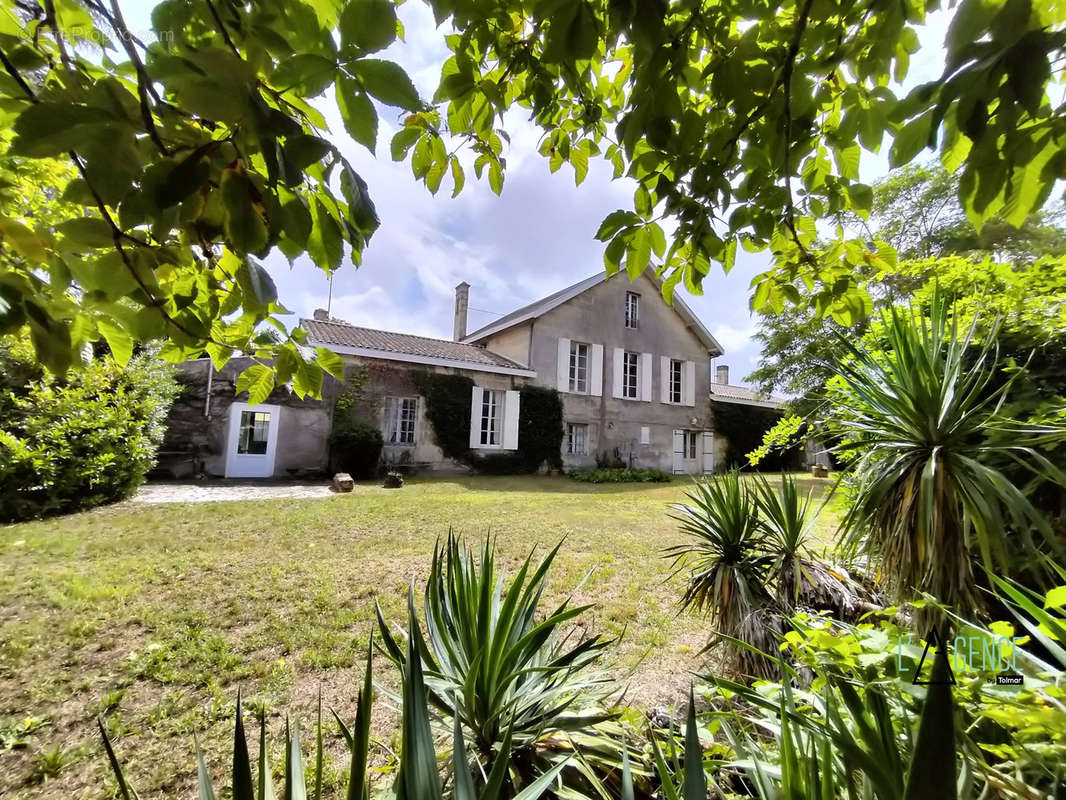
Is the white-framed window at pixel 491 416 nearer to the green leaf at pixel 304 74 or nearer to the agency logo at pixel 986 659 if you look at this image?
the agency logo at pixel 986 659

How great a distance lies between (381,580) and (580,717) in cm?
324

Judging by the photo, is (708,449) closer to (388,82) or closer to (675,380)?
(675,380)

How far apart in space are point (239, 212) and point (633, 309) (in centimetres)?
1750

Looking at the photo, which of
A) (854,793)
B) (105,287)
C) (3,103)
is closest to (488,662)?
(854,793)

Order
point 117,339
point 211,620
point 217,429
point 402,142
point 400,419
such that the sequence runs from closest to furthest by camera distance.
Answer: point 117,339, point 402,142, point 211,620, point 217,429, point 400,419

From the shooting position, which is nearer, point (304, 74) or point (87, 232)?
point (304, 74)

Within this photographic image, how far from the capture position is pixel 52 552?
475cm

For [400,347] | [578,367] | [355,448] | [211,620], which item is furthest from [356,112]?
[578,367]

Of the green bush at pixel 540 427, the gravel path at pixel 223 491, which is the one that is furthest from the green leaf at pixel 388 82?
the green bush at pixel 540 427

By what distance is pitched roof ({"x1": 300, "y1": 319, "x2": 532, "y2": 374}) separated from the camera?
484 inches

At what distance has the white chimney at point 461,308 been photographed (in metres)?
19.7

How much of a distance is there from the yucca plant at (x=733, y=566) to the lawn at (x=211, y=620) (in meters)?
0.53

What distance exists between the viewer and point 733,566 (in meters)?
2.77

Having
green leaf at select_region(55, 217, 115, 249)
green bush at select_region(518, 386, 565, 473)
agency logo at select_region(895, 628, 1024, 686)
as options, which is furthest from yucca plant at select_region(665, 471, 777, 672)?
green bush at select_region(518, 386, 565, 473)
